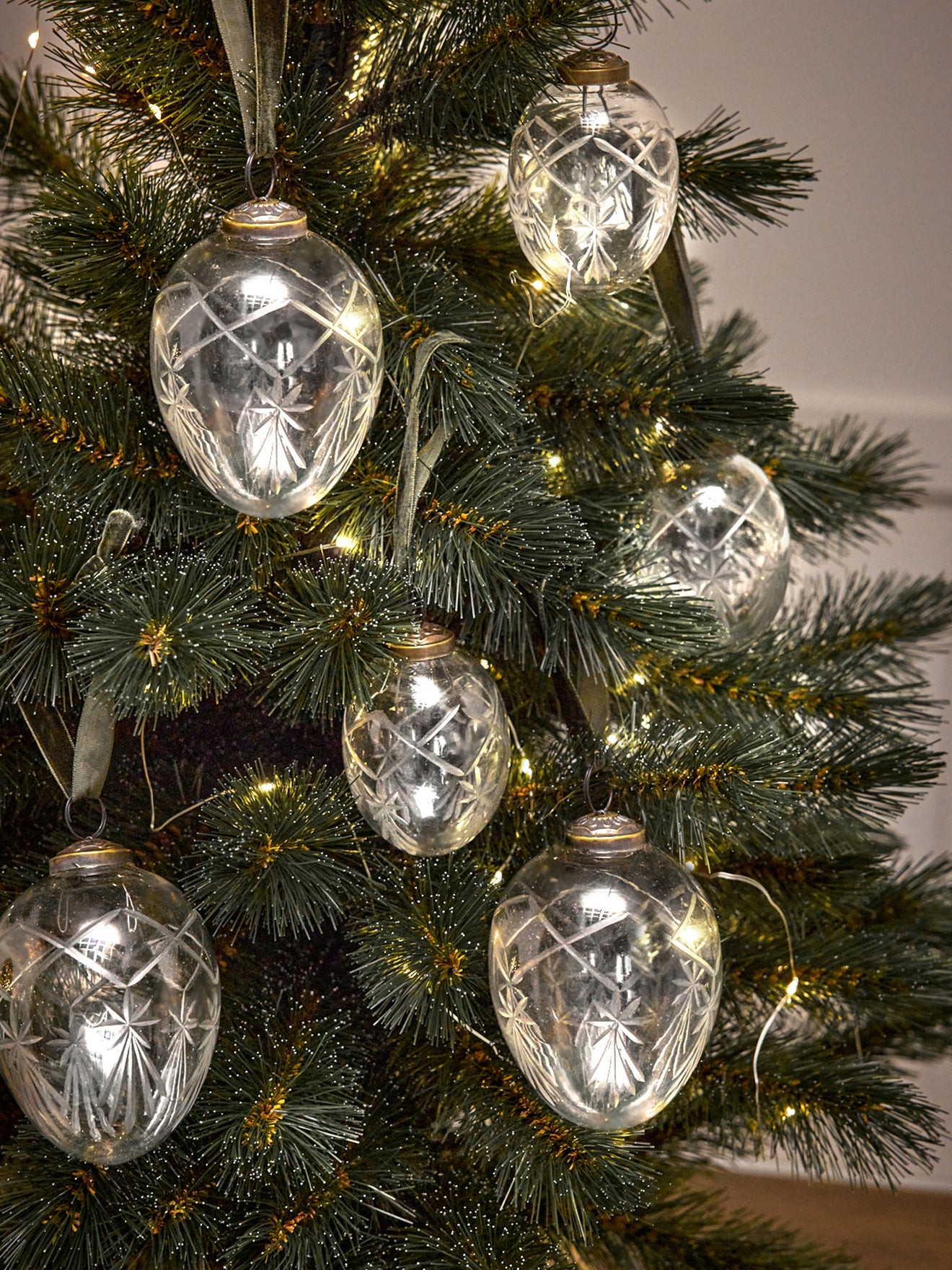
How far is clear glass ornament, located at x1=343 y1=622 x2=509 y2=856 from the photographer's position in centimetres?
44

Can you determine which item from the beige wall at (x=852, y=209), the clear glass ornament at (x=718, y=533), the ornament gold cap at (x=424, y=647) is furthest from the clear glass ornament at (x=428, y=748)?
the beige wall at (x=852, y=209)

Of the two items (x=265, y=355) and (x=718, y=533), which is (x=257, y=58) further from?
(x=718, y=533)

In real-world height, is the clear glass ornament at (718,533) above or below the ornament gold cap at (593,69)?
below

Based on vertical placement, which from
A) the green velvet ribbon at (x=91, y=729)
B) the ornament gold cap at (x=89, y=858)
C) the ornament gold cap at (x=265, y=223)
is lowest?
the ornament gold cap at (x=89, y=858)

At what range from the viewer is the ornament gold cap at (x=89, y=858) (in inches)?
16.6

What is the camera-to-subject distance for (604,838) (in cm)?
43

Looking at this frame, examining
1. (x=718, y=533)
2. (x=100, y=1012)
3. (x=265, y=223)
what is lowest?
(x=100, y=1012)

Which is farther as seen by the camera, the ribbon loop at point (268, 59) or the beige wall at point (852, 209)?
the beige wall at point (852, 209)

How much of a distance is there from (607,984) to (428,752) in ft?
0.32

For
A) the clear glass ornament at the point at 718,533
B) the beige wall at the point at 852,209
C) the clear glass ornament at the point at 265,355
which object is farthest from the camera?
the beige wall at the point at 852,209

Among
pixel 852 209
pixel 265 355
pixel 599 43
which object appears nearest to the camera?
pixel 265 355

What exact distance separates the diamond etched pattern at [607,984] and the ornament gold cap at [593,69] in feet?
0.92

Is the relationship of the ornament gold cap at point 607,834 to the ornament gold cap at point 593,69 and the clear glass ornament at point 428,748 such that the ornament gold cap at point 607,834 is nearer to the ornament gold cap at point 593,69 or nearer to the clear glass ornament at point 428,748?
the clear glass ornament at point 428,748

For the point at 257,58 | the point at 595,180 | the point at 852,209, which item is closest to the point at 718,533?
the point at 595,180
